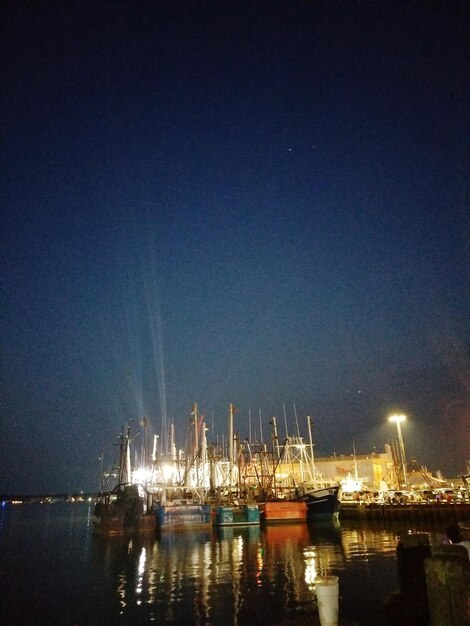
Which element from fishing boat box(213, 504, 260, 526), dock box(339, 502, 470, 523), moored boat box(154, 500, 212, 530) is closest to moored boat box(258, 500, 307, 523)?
fishing boat box(213, 504, 260, 526)

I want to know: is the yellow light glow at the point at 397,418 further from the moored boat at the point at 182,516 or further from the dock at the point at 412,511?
the moored boat at the point at 182,516

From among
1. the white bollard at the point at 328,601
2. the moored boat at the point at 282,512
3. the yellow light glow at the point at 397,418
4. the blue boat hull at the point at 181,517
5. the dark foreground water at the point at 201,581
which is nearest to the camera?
the white bollard at the point at 328,601

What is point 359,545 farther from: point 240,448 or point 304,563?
point 240,448

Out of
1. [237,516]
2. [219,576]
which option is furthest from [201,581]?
[237,516]

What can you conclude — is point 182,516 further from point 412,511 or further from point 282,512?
point 412,511

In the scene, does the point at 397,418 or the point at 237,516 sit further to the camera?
the point at 397,418

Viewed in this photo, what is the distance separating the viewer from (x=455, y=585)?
6.90 metres

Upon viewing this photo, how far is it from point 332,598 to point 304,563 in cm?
2098

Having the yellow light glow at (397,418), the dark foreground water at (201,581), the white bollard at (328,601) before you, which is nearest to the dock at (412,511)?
the dark foreground water at (201,581)

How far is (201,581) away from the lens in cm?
2366

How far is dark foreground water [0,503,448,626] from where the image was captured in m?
17.5

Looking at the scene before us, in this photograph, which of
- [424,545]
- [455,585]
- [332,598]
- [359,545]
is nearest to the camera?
[455,585]

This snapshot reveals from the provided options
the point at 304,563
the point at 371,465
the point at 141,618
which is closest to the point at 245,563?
the point at 304,563

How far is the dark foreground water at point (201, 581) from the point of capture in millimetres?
17484
